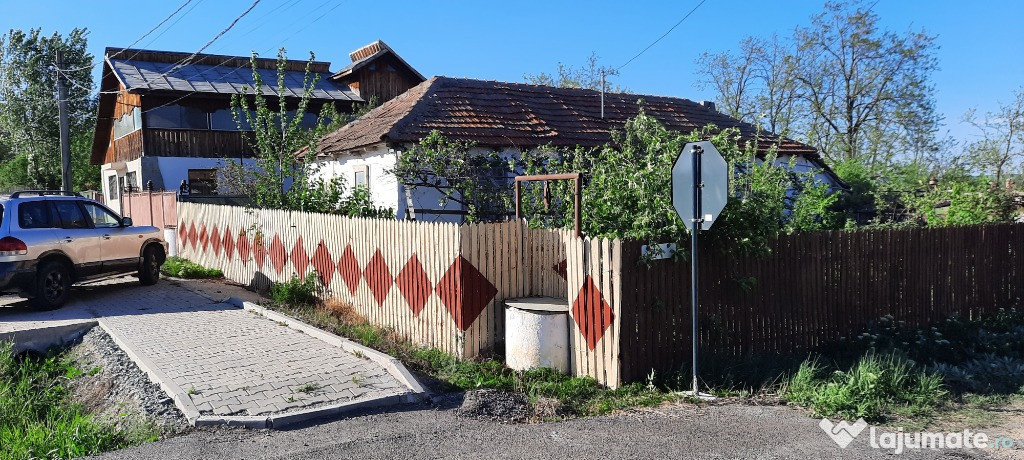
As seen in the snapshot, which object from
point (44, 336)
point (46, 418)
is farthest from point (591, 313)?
point (44, 336)

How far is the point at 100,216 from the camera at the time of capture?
12.8m

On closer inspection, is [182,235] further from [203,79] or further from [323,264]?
[203,79]

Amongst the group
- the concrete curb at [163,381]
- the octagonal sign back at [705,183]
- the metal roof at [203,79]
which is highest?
the metal roof at [203,79]

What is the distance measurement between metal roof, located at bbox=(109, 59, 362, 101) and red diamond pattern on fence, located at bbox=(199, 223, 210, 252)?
11.3 meters

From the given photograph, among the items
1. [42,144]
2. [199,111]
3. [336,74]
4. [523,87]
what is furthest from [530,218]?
[42,144]

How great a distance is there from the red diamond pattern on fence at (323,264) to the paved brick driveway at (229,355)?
124cm

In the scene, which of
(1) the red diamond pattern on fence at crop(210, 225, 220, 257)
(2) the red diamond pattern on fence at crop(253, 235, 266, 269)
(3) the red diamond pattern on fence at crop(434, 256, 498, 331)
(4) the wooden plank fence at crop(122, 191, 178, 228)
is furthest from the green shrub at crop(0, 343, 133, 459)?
(4) the wooden plank fence at crop(122, 191, 178, 228)

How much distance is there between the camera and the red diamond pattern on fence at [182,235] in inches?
725

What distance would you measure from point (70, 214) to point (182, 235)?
6724 mm

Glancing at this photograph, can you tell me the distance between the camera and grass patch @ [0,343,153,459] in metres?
5.89

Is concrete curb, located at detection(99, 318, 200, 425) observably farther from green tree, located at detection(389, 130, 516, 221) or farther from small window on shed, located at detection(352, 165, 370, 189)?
small window on shed, located at detection(352, 165, 370, 189)

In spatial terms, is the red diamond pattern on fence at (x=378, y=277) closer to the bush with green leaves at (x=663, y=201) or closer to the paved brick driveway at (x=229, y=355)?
the paved brick driveway at (x=229, y=355)

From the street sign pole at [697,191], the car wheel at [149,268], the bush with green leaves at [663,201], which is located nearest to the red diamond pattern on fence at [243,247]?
the car wheel at [149,268]

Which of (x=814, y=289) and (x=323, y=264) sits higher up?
(x=323, y=264)
